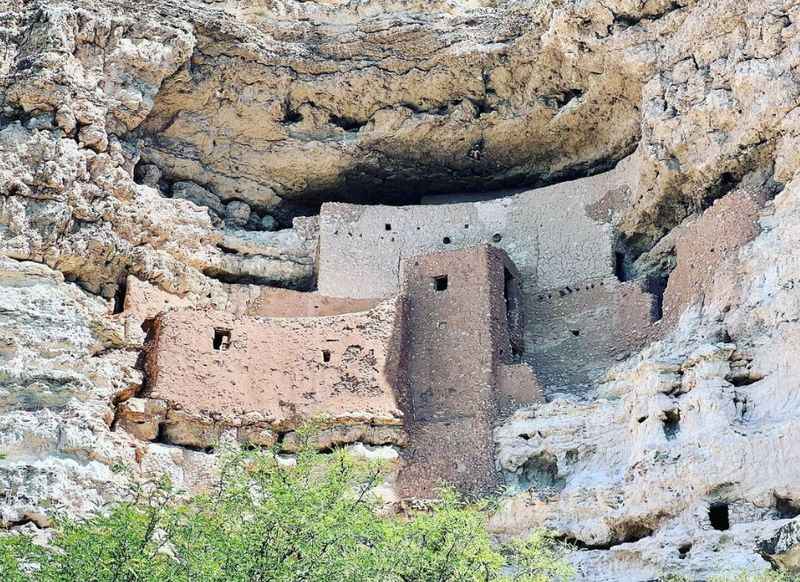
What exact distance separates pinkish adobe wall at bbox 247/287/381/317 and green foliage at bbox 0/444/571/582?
797 centimetres

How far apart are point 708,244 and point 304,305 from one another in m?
6.54

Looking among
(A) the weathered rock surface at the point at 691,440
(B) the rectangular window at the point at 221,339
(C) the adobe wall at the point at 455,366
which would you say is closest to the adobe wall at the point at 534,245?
(C) the adobe wall at the point at 455,366

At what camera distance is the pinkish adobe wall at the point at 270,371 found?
65.2ft

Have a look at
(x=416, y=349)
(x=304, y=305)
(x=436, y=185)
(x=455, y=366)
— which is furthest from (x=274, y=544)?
(x=436, y=185)

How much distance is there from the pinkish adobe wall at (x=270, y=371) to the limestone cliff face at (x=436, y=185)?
62 centimetres

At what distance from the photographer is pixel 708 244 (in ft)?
64.3

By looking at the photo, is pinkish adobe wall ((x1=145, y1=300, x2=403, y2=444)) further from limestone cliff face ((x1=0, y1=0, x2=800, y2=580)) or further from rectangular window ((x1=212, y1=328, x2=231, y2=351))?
limestone cliff face ((x1=0, y1=0, x2=800, y2=580))

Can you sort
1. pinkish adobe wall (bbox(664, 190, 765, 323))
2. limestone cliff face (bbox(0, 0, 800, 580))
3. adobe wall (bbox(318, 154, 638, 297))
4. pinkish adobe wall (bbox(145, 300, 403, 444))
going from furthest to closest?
adobe wall (bbox(318, 154, 638, 297)) → pinkish adobe wall (bbox(145, 300, 403, 444)) → pinkish adobe wall (bbox(664, 190, 765, 323)) → limestone cliff face (bbox(0, 0, 800, 580))

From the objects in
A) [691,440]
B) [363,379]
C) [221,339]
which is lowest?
[691,440]

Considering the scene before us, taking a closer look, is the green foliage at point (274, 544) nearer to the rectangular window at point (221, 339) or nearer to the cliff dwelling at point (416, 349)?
the cliff dwelling at point (416, 349)

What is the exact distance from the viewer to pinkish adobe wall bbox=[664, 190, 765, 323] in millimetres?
19141

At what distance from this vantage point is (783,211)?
1864 centimetres

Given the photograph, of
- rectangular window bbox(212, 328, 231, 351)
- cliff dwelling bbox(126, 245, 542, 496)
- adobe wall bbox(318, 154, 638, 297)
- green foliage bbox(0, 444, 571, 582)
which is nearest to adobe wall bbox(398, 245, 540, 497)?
cliff dwelling bbox(126, 245, 542, 496)

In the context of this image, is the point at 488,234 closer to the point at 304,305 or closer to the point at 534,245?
the point at 534,245
